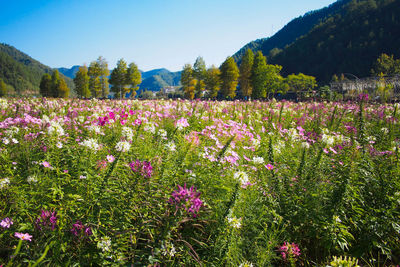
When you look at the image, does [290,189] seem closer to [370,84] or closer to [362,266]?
[362,266]

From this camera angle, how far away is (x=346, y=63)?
84688 mm

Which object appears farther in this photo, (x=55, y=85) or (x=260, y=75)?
(x=55, y=85)

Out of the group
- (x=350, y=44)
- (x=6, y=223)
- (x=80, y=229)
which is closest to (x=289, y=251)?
(x=80, y=229)

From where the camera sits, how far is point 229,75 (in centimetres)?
4056

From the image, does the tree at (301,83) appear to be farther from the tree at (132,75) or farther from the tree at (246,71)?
the tree at (132,75)

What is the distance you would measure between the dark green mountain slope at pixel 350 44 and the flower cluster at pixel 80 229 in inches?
3984

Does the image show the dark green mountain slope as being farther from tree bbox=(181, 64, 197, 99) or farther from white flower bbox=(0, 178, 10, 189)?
white flower bbox=(0, 178, 10, 189)

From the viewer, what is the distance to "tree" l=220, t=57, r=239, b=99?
1568 inches

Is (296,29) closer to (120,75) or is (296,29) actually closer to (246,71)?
(246,71)

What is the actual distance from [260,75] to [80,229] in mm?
41339

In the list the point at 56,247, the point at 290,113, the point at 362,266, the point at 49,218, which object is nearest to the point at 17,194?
the point at 49,218

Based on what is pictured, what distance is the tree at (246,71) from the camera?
41000 mm

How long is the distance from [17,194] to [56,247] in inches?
28.8

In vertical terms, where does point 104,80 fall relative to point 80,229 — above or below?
above
